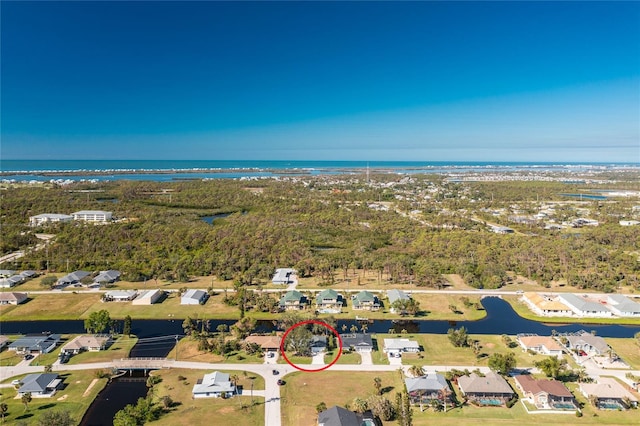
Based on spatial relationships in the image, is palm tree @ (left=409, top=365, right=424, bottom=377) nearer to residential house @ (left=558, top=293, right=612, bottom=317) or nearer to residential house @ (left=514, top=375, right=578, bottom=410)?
residential house @ (left=514, top=375, right=578, bottom=410)

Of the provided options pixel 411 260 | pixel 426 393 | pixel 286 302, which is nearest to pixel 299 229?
pixel 411 260

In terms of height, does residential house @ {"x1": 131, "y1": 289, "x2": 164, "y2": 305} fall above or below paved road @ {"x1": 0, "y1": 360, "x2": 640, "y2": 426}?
above

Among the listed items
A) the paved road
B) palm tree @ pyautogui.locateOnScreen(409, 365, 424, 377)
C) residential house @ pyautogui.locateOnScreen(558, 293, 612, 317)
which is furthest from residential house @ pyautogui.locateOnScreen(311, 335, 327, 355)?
residential house @ pyautogui.locateOnScreen(558, 293, 612, 317)

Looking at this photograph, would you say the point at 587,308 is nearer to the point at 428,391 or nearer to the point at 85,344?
the point at 428,391

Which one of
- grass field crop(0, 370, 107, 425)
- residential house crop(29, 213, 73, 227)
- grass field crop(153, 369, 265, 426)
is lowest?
grass field crop(153, 369, 265, 426)

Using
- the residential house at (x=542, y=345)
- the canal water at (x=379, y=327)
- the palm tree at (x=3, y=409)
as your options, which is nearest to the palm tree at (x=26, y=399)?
the palm tree at (x=3, y=409)

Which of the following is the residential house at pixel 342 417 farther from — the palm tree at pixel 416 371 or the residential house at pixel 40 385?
the residential house at pixel 40 385

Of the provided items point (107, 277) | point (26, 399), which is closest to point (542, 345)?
point (26, 399)

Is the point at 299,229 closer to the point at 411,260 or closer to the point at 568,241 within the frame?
the point at 411,260
